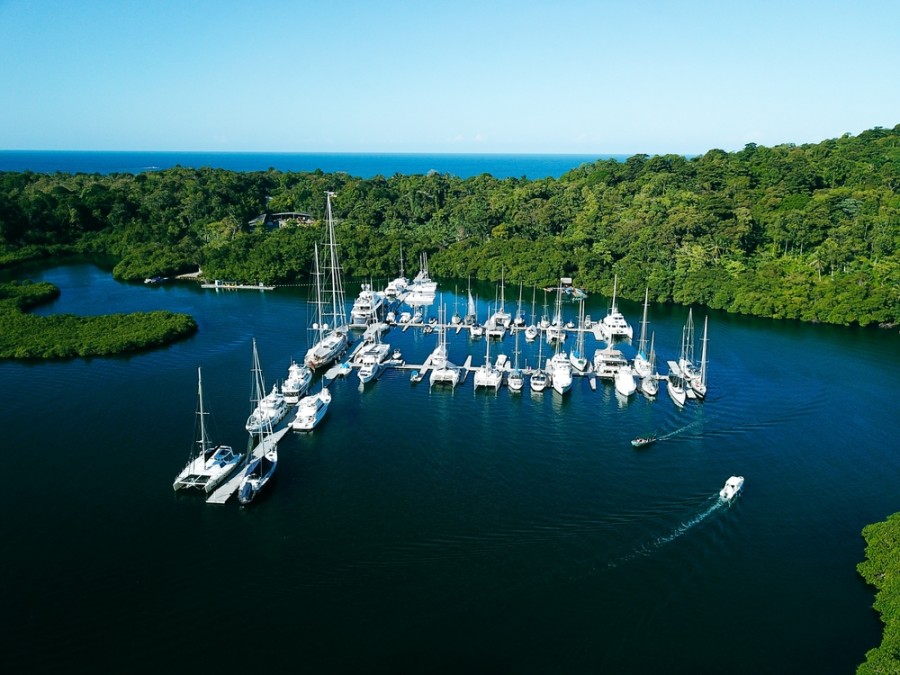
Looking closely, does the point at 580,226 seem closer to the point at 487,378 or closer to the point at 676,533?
the point at 487,378

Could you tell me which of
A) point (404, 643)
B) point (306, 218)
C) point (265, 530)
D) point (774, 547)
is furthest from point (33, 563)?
point (306, 218)

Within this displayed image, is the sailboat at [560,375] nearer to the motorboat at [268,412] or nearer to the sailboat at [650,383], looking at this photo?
the sailboat at [650,383]

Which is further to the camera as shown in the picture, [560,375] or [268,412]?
[560,375]

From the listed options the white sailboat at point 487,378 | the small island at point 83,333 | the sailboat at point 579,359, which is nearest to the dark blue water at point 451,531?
the white sailboat at point 487,378

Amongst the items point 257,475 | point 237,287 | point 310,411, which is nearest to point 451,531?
point 257,475

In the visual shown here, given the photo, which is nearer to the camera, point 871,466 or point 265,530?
point 265,530

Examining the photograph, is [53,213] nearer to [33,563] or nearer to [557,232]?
[557,232]

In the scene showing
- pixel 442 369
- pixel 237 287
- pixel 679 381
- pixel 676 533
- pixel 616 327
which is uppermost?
pixel 237 287
